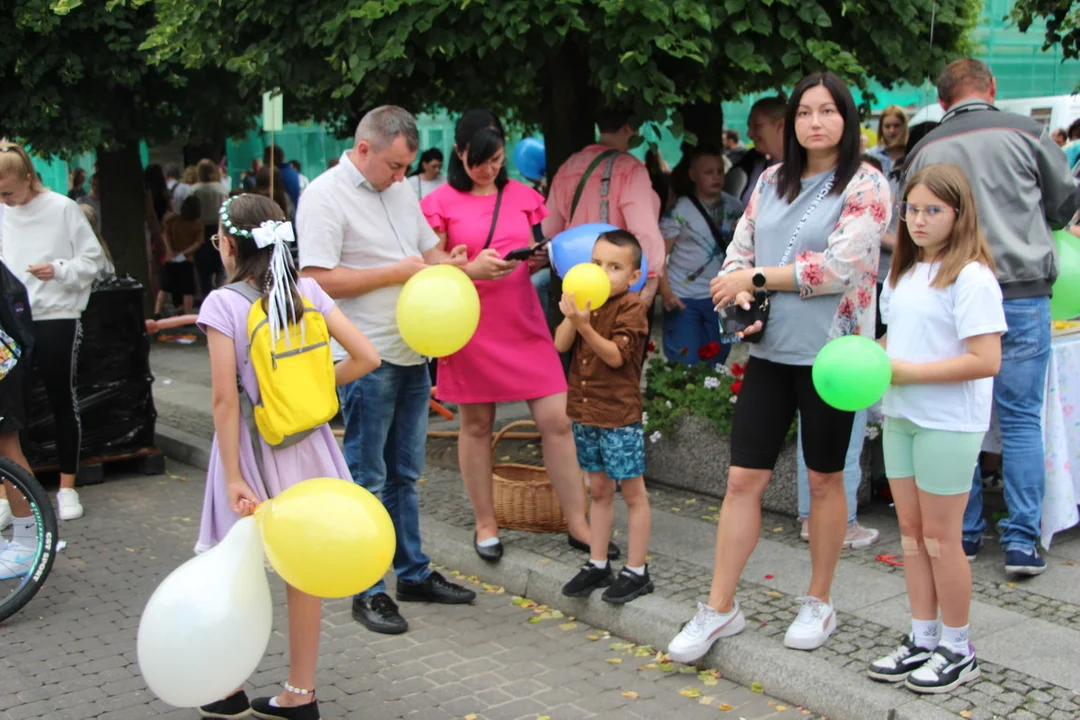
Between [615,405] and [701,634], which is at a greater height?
[615,405]

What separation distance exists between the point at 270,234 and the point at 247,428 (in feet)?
2.06

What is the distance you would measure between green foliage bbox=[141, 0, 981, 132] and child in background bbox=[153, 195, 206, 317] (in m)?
8.13

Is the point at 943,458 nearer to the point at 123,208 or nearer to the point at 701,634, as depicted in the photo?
the point at 701,634

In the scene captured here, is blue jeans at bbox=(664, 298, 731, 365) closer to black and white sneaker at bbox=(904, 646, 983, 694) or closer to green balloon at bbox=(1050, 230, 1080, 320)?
green balloon at bbox=(1050, 230, 1080, 320)

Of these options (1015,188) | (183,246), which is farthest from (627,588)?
(183,246)

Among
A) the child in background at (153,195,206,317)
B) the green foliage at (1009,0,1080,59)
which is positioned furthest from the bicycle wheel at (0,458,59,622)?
the child in background at (153,195,206,317)

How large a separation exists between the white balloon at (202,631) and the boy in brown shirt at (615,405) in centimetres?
185

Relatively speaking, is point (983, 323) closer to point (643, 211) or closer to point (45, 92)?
point (643, 211)

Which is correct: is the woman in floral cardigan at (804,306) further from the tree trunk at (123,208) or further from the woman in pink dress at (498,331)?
the tree trunk at (123,208)

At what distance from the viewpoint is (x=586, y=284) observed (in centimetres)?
458

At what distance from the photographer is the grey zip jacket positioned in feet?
16.5

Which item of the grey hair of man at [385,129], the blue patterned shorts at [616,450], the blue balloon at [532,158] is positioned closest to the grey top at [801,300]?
the blue patterned shorts at [616,450]

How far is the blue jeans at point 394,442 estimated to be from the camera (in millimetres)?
4883

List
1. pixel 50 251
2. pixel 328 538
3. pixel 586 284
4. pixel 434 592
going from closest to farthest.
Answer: pixel 328 538 → pixel 586 284 → pixel 434 592 → pixel 50 251
